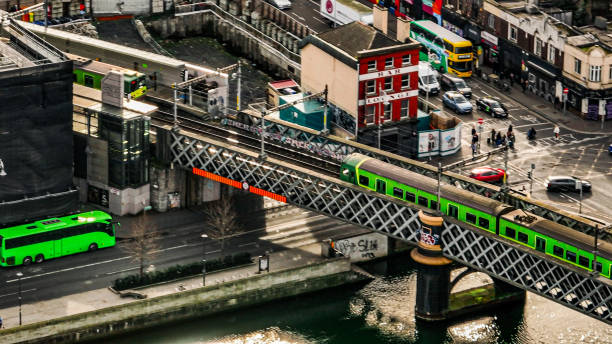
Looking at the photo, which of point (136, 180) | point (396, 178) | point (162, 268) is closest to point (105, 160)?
point (136, 180)

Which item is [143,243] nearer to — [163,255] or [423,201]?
[163,255]

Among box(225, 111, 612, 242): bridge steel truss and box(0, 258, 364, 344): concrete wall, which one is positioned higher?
box(225, 111, 612, 242): bridge steel truss

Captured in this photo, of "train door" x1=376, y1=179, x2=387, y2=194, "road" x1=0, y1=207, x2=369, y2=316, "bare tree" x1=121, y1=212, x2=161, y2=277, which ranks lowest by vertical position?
"road" x1=0, y1=207, x2=369, y2=316

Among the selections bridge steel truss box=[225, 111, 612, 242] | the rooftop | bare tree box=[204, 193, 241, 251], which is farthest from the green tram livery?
the rooftop

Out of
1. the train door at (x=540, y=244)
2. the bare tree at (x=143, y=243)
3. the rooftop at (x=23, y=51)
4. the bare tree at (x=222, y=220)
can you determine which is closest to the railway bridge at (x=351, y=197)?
the train door at (x=540, y=244)

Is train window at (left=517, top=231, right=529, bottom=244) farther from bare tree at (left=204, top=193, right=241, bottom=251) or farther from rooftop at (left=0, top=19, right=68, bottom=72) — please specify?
rooftop at (left=0, top=19, right=68, bottom=72)

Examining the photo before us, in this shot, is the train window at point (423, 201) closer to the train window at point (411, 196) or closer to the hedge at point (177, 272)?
the train window at point (411, 196)

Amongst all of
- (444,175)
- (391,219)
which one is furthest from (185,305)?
(444,175)
